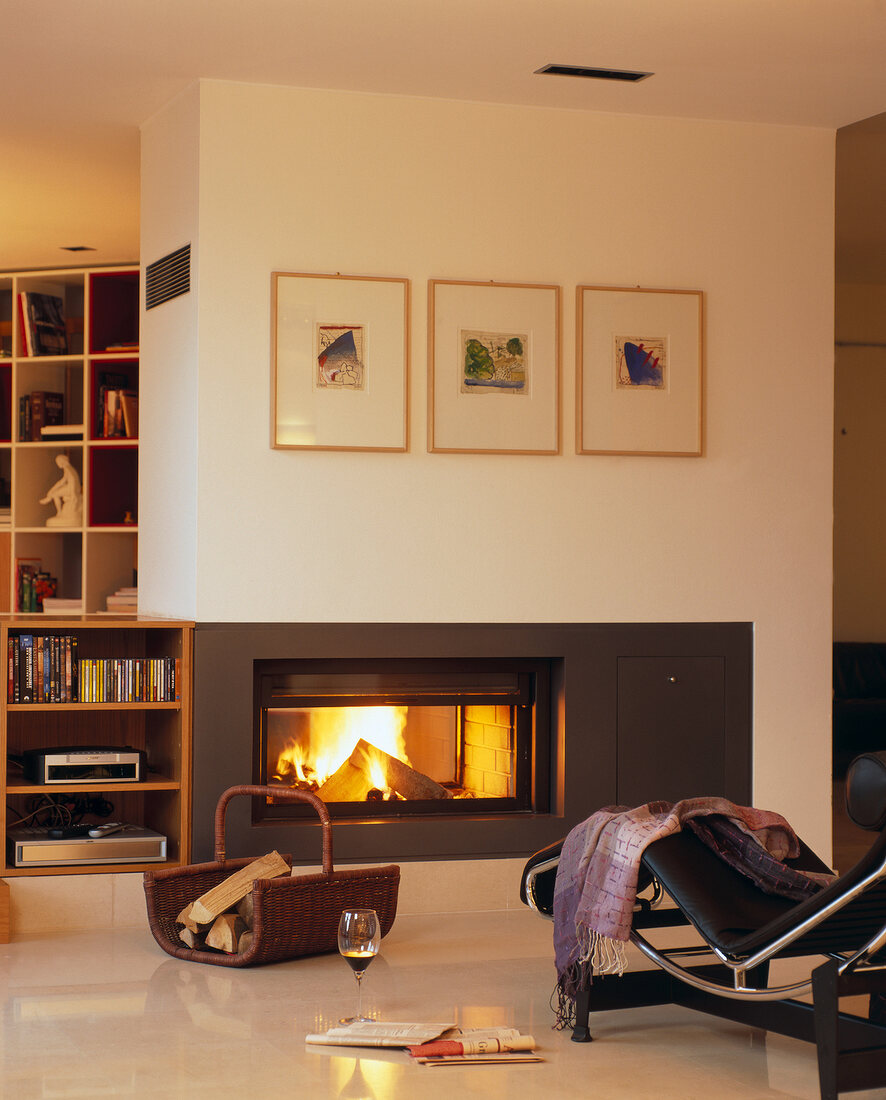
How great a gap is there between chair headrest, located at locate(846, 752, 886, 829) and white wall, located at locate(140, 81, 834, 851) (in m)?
2.19

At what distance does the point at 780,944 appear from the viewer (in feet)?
9.59

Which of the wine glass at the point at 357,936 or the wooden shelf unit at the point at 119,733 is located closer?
the wine glass at the point at 357,936

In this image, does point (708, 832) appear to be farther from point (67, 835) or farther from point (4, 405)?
point (4, 405)

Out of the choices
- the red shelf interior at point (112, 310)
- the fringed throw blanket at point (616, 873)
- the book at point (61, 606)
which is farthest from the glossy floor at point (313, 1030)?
the red shelf interior at point (112, 310)

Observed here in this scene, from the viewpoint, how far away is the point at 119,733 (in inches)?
203

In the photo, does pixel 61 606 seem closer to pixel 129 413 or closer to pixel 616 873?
pixel 129 413

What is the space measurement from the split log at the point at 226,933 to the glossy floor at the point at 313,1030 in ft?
0.35

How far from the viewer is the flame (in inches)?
197

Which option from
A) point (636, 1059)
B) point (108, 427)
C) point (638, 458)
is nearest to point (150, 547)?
point (638, 458)

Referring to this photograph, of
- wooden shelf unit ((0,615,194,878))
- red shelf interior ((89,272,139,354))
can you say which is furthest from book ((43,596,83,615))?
wooden shelf unit ((0,615,194,878))

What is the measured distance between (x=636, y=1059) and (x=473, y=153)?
123 inches

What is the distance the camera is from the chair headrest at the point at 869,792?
281 cm

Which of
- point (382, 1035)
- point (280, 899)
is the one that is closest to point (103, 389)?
point (280, 899)

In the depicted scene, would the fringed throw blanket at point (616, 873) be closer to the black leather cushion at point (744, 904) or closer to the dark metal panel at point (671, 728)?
the black leather cushion at point (744, 904)
